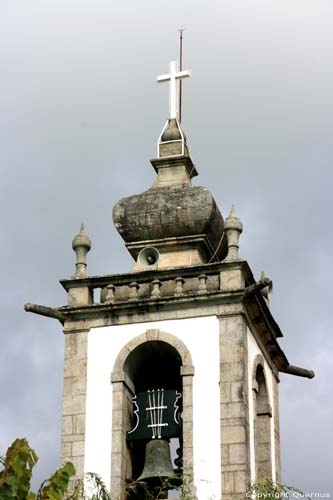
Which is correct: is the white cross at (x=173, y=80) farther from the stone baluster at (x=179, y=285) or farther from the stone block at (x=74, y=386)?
the stone block at (x=74, y=386)

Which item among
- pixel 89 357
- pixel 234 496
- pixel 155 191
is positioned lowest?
pixel 234 496

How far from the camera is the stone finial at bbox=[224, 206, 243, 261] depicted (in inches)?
868

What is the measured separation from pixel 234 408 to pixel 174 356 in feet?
6.08

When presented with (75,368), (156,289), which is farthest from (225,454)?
(156,289)

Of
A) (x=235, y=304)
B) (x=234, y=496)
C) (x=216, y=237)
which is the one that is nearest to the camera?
(x=234, y=496)

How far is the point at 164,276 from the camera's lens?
2234 centimetres

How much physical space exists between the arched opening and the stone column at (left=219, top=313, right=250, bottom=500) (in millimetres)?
1107

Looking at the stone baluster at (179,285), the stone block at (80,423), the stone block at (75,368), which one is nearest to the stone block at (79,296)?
the stone block at (75,368)

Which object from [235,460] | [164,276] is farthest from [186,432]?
[164,276]

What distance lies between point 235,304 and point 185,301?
2.73 ft

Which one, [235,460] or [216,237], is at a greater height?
[216,237]

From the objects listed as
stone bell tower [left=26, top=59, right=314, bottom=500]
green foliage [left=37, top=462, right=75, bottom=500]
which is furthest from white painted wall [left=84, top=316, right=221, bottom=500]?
green foliage [left=37, top=462, right=75, bottom=500]

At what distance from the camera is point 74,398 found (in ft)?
71.0

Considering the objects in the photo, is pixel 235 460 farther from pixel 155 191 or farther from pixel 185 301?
pixel 155 191
